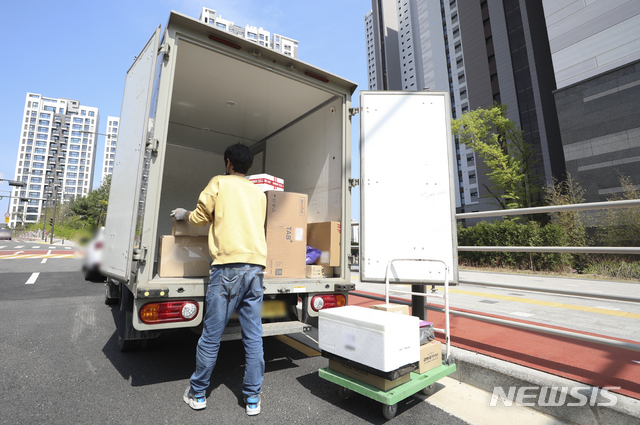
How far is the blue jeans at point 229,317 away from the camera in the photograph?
7.33 feet

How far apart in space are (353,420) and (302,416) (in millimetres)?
334

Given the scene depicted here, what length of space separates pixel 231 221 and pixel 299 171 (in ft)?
8.09

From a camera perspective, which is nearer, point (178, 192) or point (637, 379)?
point (637, 379)

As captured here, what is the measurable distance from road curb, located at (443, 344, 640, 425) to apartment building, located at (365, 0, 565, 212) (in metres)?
19.8

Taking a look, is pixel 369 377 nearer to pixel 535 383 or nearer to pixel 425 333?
pixel 425 333

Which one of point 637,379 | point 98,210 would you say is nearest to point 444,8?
point 98,210

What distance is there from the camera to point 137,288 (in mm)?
2289

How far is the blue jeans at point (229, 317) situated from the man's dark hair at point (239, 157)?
797mm

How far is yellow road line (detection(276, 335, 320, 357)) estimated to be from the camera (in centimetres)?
353

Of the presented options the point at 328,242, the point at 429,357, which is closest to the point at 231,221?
the point at 328,242

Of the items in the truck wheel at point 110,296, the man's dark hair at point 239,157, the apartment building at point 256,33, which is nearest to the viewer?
the man's dark hair at point 239,157

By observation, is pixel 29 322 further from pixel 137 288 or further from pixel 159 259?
pixel 137 288

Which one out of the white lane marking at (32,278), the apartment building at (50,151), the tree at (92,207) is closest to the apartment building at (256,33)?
the tree at (92,207)

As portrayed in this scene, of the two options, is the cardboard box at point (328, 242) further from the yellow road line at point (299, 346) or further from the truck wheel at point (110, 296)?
the truck wheel at point (110, 296)
